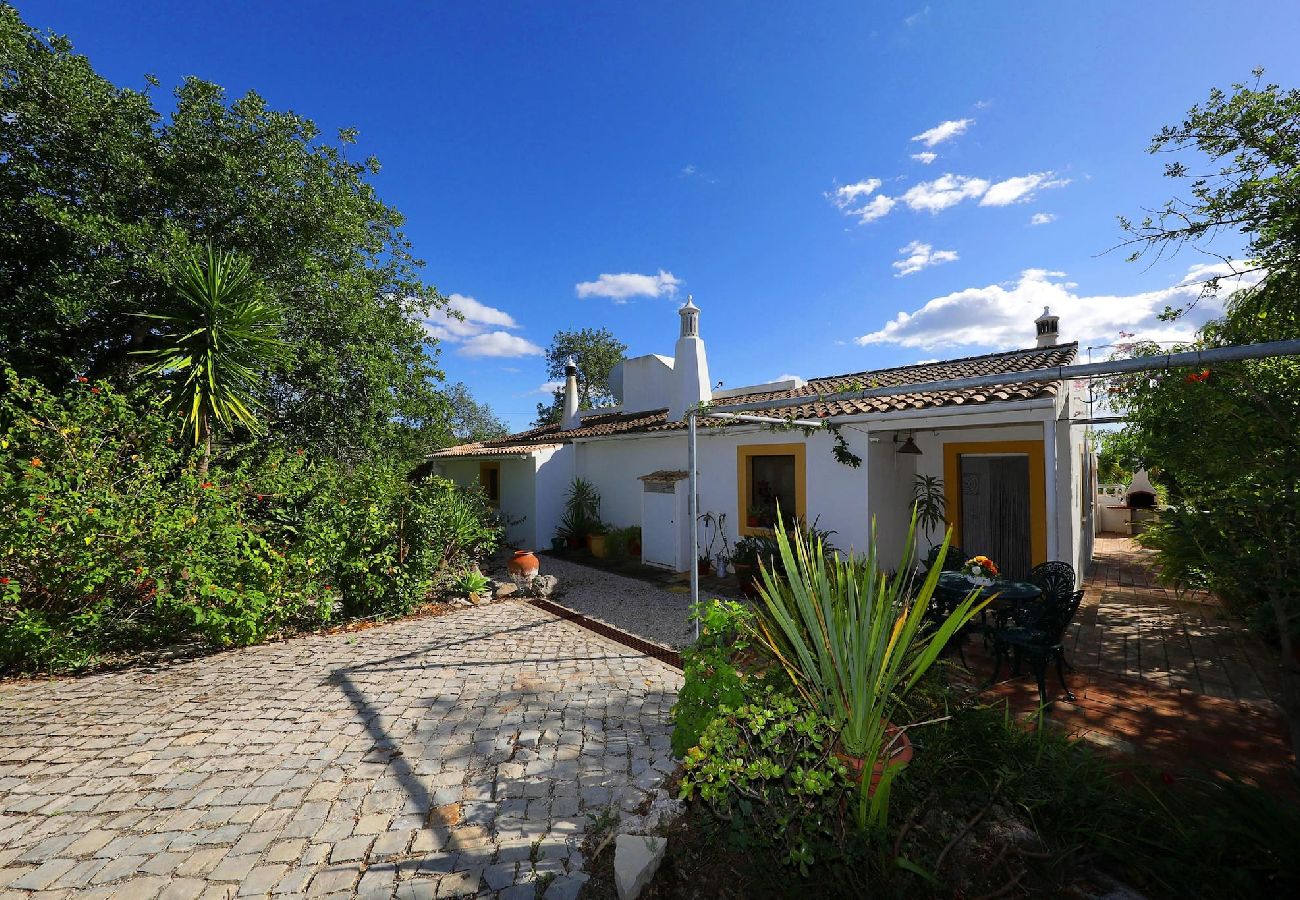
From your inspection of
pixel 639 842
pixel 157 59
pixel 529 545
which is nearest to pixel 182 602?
pixel 639 842

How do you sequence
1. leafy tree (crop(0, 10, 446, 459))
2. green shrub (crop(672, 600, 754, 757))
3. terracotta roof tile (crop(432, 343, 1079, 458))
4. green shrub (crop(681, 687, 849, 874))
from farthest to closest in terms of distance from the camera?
leafy tree (crop(0, 10, 446, 459)), terracotta roof tile (crop(432, 343, 1079, 458)), green shrub (crop(672, 600, 754, 757)), green shrub (crop(681, 687, 849, 874))

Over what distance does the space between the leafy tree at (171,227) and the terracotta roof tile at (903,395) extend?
4.44 metres

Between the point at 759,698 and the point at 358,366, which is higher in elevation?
the point at 358,366

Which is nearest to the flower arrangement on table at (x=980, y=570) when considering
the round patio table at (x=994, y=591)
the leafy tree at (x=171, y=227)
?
the round patio table at (x=994, y=591)

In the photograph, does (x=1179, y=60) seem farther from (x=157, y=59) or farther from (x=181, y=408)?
(x=157, y=59)

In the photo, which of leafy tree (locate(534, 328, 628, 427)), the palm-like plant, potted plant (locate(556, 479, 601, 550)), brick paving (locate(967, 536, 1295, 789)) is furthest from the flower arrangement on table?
leafy tree (locate(534, 328, 628, 427))

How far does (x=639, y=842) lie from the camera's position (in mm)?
2729

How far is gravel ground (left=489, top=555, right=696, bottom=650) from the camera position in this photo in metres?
6.92

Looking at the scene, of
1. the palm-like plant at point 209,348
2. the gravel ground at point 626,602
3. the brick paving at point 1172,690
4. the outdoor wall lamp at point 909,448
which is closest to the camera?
the brick paving at point 1172,690

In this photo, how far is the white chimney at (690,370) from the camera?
39.4 feet

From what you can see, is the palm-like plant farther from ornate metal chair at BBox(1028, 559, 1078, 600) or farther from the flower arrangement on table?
ornate metal chair at BBox(1028, 559, 1078, 600)

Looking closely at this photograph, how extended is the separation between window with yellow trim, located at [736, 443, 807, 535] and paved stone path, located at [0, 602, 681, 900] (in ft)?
15.0

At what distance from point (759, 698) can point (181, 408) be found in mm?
8424

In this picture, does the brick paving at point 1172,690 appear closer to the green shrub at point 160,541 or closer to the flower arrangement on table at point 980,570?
the flower arrangement on table at point 980,570
